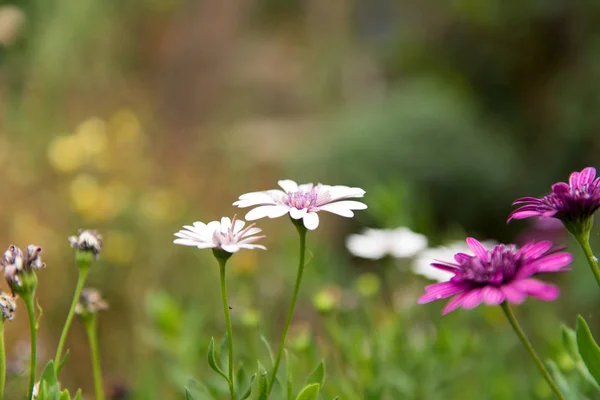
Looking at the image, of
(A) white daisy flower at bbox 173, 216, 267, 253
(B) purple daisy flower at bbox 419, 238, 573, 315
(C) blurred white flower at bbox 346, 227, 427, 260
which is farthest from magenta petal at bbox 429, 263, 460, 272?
(C) blurred white flower at bbox 346, 227, 427, 260

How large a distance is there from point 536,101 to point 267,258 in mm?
1754

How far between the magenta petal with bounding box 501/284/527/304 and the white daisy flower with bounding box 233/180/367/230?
0.29ft

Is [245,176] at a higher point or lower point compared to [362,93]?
lower

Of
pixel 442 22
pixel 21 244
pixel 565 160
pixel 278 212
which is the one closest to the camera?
pixel 278 212

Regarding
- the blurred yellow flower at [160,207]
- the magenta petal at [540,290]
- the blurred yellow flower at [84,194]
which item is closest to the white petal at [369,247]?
the magenta petal at [540,290]

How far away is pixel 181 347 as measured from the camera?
0.79 meters

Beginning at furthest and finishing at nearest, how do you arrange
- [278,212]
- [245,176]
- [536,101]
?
[536,101] → [245,176] → [278,212]

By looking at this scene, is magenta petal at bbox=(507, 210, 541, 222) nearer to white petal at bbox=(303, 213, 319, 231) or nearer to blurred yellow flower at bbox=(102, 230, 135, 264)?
white petal at bbox=(303, 213, 319, 231)

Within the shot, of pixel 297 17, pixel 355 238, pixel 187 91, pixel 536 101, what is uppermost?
pixel 297 17

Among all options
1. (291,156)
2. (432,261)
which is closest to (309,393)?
(432,261)

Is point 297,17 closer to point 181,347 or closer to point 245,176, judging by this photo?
point 245,176

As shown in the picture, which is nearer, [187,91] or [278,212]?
[278,212]

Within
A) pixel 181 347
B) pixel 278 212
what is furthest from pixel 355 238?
pixel 278 212

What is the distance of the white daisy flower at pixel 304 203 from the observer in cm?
40
